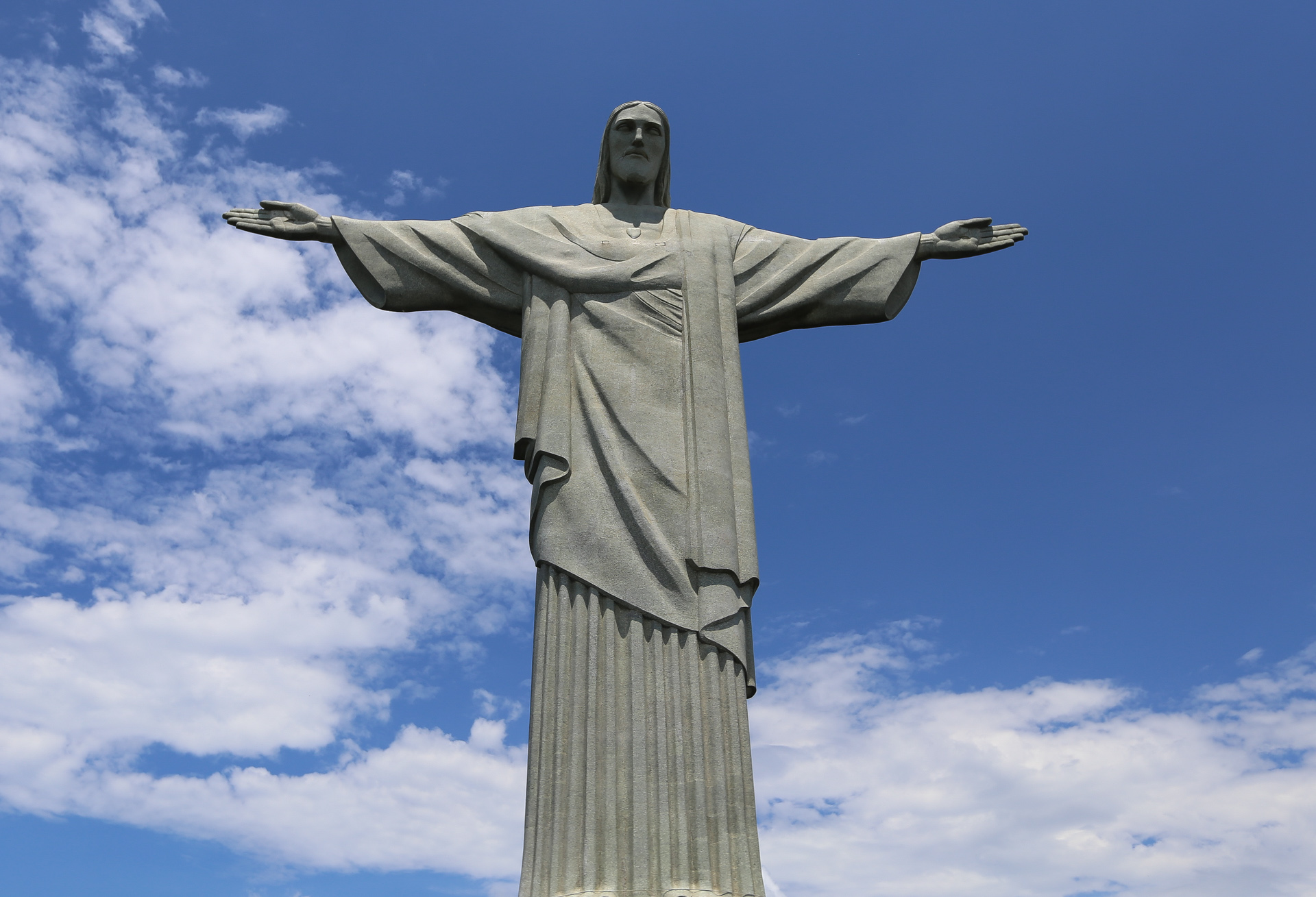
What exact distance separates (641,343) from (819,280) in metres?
2.24

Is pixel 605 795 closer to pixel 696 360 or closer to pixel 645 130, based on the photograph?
pixel 696 360

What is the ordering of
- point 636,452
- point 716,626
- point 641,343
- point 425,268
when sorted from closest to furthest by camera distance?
point 716,626 → point 636,452 → point 641,343 → point 425,268

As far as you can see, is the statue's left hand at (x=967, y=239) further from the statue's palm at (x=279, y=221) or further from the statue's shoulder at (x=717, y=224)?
the statue's palm at (x=279, y=221)

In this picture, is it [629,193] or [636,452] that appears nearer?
[636,452]

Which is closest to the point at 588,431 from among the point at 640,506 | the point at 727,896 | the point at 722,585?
the point at 640,506

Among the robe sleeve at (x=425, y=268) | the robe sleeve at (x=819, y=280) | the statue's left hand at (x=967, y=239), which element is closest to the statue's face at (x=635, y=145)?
the robe sleeve at (x=819, y=280)

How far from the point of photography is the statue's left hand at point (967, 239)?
12000 mm

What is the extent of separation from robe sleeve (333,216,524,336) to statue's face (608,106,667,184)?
5.59ft

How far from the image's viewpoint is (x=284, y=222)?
1154 centimetres

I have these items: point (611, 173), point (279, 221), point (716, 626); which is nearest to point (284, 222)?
point (279, 221)

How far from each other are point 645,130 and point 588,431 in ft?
12.2

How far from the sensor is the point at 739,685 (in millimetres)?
9859

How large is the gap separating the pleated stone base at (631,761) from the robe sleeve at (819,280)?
3.77 meters

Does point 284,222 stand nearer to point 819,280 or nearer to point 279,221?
point 279,221
